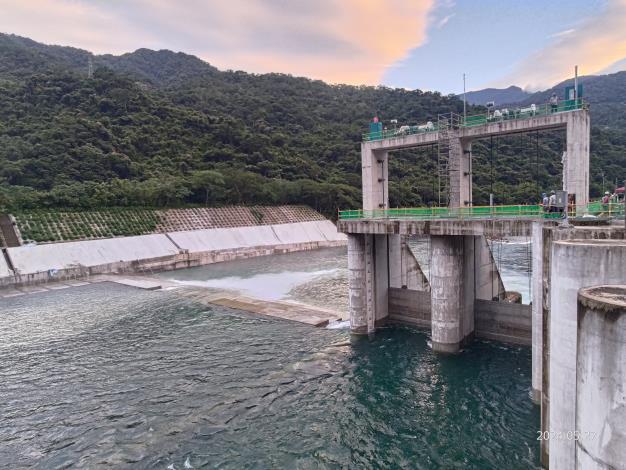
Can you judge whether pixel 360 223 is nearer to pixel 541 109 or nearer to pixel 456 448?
pixel 541 109

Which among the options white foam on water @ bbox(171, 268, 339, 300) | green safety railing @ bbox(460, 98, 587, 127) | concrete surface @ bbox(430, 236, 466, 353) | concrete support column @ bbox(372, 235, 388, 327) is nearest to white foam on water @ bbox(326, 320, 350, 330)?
concrete support column @ bbox(372, 235, 388, 327)

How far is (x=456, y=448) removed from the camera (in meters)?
13.0

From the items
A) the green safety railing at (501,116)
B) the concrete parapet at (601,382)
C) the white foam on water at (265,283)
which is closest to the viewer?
the concrete parapet at (601,382)

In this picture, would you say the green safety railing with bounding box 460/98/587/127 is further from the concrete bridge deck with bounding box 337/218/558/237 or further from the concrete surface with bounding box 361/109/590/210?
the concrete bridge deck with bounding box 337/218/558/237

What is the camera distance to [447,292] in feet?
63.7

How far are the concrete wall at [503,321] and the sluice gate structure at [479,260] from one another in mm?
51

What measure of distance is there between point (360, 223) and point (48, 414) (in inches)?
652

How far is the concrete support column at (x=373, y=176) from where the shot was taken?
2522 centimetres

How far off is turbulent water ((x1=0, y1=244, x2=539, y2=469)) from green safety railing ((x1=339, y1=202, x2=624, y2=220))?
22.8ft

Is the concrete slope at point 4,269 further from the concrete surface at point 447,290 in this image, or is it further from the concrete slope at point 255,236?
the concrete surface at point 447,290

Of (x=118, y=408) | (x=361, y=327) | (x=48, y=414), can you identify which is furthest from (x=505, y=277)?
(x=48, y=414)

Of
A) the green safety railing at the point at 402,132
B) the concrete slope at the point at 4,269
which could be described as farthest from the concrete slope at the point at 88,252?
the green safety railing at the point at 402,132

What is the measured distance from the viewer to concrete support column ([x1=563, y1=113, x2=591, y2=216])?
1738 centimetres

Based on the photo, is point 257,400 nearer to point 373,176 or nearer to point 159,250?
point 373,176
